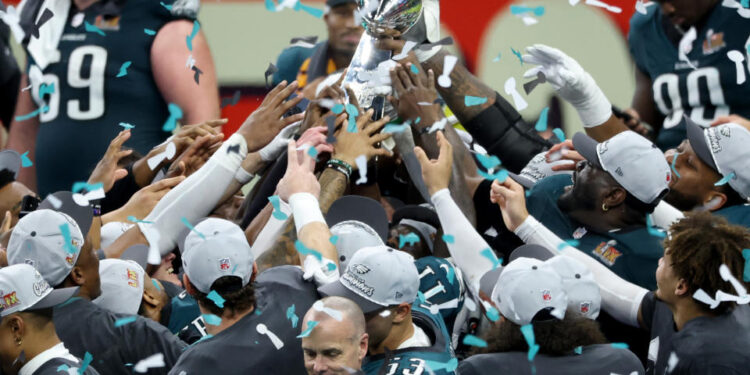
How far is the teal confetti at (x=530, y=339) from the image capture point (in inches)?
120

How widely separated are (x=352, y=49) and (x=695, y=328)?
2251mm

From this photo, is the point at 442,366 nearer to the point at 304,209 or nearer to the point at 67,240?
the point at 304,209

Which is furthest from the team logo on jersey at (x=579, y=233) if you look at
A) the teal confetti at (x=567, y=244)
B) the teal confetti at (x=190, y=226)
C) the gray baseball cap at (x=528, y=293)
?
the teal confetti at (x=190, y=226)

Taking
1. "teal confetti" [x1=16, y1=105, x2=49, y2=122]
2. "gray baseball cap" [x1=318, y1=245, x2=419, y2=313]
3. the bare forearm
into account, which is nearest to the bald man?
"gray baseball cap" [x1=318, y1=245, x2=419, y2=313]

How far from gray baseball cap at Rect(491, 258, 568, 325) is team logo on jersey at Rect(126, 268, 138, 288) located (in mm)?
1178

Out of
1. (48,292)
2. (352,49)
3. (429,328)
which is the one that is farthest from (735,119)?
(48,292)

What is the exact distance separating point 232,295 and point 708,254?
1337 mm

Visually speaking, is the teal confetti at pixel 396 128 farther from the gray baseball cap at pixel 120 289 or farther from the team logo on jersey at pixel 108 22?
the team logo on jersey at pixel 108 22

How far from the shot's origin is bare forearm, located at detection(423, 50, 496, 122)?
4.36 m

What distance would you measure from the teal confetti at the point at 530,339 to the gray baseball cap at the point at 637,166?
89 centimetres

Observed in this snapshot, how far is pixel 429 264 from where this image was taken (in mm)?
3691

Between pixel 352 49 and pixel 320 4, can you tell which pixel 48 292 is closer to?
pixel 352 49

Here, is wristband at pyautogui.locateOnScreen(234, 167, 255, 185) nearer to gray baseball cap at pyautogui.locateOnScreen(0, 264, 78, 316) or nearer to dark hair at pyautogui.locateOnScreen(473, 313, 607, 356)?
gray baseball cap at pyautogui.locateOnScreen(0, 264, 78, 316)

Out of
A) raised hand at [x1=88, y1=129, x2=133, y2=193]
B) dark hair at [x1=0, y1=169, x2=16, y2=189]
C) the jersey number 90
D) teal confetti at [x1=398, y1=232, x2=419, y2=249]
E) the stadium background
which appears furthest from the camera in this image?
the stadium background
